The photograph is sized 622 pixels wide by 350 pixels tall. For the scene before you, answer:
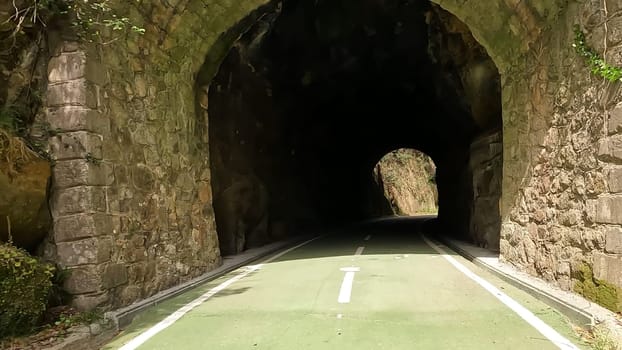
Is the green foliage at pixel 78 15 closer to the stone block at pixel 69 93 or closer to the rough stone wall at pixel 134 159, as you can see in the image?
the rough stone wall at pixel 134 159

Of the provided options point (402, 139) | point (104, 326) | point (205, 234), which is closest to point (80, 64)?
point (104, 326)

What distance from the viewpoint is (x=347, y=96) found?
63.9ft

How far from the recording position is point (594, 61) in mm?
5129

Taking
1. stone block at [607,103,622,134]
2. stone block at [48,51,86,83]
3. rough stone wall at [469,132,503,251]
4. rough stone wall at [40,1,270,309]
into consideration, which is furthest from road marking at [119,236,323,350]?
rough stone wall at [469,132,503,251]

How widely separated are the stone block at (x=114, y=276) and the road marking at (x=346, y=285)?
3163mm

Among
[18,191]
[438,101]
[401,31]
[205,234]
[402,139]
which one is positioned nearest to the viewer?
[18,191]

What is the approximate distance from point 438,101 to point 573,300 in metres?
12.3

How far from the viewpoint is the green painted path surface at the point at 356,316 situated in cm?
427

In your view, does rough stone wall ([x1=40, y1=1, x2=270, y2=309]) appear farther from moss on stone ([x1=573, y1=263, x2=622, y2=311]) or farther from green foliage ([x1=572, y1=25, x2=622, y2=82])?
moss on stone ([x1=573, y1=263, x2=622, y2=311])

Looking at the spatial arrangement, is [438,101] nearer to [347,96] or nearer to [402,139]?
[347,96]

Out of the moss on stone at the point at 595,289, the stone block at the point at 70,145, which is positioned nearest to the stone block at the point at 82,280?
the stone block at the point at 70,145

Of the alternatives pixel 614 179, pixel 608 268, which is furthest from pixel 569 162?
pixel 608 268

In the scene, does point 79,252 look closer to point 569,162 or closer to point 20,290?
point 20,290

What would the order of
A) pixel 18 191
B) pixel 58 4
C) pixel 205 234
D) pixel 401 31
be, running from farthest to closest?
pixel 401 31 < pixel 205 234 < pixel 58 4 < pixel 18 191
